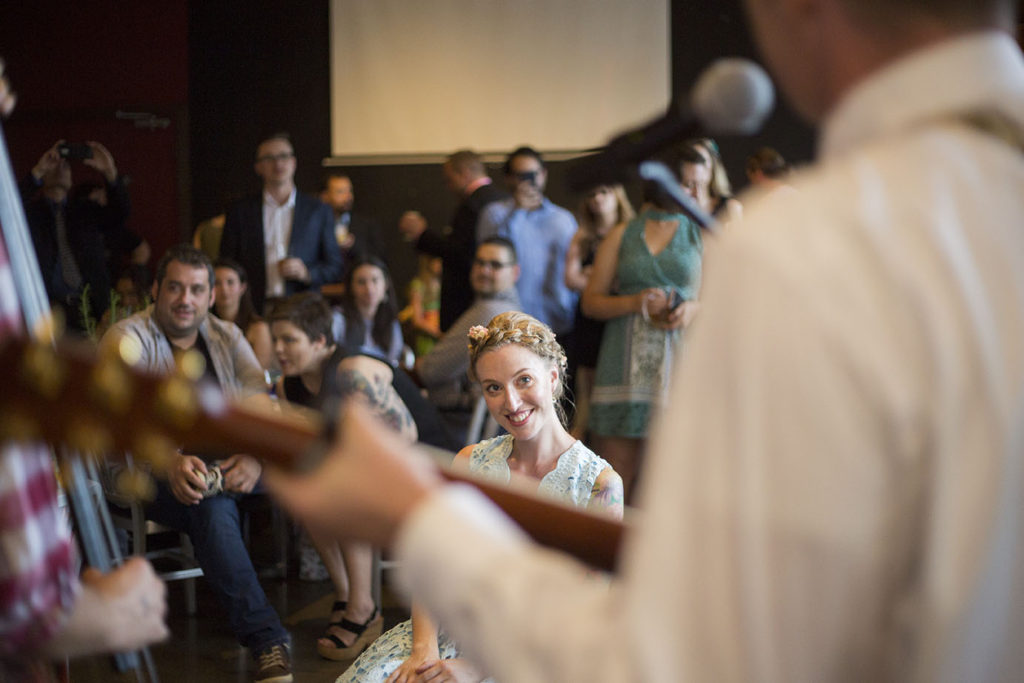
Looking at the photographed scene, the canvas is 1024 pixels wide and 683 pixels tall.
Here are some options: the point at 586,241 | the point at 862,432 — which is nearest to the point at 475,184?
the point at 586,241

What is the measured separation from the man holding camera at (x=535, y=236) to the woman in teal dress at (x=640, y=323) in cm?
105

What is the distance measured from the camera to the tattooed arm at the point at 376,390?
11.0 feet

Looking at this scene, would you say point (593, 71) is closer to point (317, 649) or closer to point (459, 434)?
point (459, 434)

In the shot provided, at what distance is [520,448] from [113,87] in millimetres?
7486

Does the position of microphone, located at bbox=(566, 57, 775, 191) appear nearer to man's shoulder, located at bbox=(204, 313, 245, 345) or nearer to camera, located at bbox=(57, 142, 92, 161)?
man's shoulder, located at bbox=(204, 313, 245, 345)

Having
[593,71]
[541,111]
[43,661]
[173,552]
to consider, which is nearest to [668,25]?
[593,71]

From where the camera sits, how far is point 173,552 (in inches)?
154

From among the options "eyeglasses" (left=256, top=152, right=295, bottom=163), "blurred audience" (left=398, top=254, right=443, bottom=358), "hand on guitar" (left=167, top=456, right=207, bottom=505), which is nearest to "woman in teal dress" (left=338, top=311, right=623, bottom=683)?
"hand on guitar" (left=167, top=456, right=207, bottom=505)

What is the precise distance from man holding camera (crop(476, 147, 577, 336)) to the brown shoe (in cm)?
192

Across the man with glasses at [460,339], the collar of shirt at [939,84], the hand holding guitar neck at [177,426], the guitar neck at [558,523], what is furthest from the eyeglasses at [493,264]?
the collar of shirt at [939,84]

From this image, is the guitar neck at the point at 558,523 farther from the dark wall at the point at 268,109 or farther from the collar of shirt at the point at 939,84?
the dark wall at the point at 268,109

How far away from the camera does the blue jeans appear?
10.6 ft

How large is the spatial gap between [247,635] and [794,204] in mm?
2974

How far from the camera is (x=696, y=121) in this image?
0.97 metres
